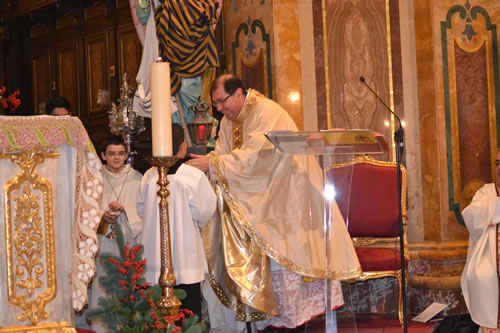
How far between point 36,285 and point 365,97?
4.28m

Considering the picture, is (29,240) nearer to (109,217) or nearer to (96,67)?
(109,217)

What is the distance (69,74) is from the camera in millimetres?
9500

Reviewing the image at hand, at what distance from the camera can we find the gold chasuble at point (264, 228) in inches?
198

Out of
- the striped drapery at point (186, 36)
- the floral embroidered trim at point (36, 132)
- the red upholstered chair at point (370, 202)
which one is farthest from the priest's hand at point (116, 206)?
the floral embroidered trim at point (36, 132)

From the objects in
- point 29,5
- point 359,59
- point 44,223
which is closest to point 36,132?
point 44,223

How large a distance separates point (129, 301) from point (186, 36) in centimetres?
345

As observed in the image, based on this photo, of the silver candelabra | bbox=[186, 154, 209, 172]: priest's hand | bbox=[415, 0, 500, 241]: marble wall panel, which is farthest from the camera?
the silver candelabra

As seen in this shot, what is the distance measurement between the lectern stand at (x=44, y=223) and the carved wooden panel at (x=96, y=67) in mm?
5843

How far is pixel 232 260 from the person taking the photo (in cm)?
507

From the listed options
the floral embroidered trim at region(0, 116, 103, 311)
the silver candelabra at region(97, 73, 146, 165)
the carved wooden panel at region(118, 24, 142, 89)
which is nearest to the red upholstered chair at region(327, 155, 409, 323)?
the silver candelabra at region(97, 73, 146, 165)

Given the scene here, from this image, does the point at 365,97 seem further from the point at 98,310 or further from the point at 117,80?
the point at 98,310

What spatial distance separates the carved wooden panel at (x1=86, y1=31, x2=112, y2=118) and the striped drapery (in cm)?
313

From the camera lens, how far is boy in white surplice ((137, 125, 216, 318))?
15.1ft

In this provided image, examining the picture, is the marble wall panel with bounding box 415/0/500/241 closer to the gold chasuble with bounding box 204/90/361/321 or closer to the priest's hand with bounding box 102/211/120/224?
the gold chasuble with bounding box 204/90/361/321
